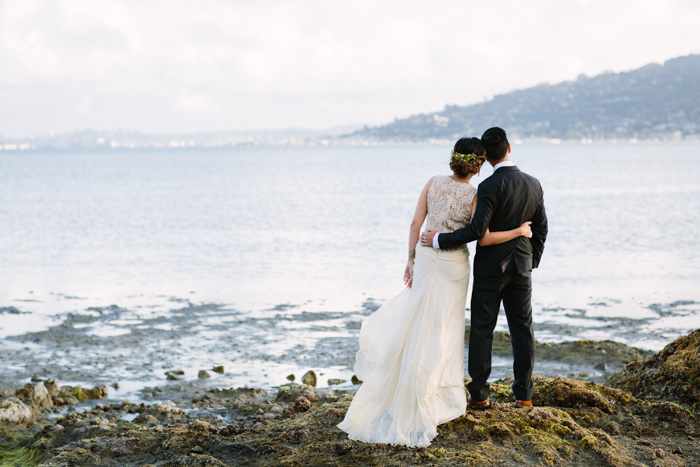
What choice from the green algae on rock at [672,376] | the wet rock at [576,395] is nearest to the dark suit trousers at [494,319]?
the wet rock at [576,395]

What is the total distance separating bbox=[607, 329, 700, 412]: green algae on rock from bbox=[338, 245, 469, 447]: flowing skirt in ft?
8.29

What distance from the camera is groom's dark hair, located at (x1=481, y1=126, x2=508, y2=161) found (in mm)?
5949

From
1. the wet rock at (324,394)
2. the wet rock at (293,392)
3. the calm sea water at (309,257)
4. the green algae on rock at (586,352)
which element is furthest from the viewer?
the calm sea water at (309,257)

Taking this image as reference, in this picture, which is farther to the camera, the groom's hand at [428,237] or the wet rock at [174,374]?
the wet rock at [174,374]

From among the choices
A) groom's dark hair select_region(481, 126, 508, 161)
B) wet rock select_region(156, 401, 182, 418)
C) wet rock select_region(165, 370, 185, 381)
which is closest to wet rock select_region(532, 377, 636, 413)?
groom's dark hair select_region(481, 126, 508, 161)

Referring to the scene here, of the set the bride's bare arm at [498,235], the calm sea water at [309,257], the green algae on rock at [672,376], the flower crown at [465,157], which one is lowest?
the calm sea water at [309,257]

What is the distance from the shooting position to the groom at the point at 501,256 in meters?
5.82

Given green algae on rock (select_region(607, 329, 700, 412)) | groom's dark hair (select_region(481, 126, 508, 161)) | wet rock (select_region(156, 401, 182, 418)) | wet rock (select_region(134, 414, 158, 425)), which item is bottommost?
wet rock (select_region(156, 401, 182, 418))

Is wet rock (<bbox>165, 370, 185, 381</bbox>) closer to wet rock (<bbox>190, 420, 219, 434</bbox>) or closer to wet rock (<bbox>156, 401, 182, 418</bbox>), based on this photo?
wet rock (<bbox>156, 401, 182, 418</bbox>)

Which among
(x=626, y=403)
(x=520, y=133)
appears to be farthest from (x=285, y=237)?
(x=520, y=133)

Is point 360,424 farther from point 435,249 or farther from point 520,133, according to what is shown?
point 520,133

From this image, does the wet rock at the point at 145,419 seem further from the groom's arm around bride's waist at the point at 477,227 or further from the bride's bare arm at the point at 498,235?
the bride's bare arm at the point at 498,235

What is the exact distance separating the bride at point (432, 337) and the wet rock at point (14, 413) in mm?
4985

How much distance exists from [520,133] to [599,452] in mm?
195213
